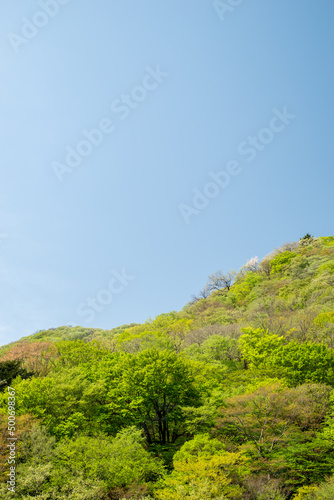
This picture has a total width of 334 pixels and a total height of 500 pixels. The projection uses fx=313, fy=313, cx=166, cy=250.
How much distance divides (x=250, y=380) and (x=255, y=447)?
22.9ft

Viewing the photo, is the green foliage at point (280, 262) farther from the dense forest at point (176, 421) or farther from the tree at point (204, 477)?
the tree at point (204, 477)

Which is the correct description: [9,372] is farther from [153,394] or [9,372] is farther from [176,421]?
[176,421]

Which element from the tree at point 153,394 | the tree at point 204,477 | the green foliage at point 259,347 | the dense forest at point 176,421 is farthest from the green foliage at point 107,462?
the green foliage at point 259,347

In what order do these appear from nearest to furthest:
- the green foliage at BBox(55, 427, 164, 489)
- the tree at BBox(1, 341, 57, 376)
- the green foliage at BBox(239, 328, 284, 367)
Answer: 1. the green foliage at BBox(55, 427, 164, 489)
2. the green foliage at BBox(239, 328, 284, 367)
3. the tree at BBox(1, 341, 57, 376)

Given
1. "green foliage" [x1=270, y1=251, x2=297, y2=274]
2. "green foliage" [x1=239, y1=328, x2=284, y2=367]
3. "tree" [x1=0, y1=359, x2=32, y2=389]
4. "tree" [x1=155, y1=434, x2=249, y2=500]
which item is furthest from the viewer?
"green foliage" [x1=270, y1=251, x2=297, y2=274]

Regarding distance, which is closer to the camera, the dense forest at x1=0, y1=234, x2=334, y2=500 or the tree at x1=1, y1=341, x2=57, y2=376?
the dense forest at x1=0, y1=234, x2=334, y2=500

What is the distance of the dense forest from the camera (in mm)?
19078

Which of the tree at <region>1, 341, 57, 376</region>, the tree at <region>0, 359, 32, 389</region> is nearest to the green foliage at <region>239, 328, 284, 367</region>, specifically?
the tree at <region>1, 341, 57, 376</region>

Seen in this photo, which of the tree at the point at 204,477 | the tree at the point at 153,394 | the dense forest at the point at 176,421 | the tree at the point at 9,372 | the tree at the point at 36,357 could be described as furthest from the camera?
the tree at the point at 36,357

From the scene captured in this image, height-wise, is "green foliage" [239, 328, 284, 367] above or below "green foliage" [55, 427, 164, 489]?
above

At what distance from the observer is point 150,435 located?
3219cm

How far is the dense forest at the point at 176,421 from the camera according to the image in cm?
1908

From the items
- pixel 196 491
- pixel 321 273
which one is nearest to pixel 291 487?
pixel 196 491

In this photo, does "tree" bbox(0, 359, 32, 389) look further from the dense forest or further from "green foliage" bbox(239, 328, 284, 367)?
"green foliage" bbox(239, 328, 284, 367)
